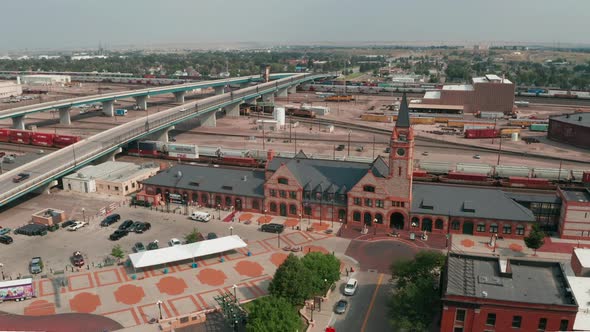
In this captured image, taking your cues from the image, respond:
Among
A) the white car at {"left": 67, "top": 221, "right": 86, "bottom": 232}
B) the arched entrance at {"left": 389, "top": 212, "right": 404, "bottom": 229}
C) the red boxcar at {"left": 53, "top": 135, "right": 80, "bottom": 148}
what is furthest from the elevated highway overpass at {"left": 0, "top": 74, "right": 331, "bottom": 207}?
the arched entrance at {"left": 389, "top": 212, "right": 404, "bottom": 229}

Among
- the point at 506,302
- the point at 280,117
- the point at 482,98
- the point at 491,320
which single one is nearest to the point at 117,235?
the point at 491,320

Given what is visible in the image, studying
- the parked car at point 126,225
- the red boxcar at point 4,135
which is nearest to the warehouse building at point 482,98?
the parked car at point 126,225

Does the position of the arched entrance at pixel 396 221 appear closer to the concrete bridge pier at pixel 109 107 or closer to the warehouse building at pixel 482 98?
the warehouse building at pixel 482 98

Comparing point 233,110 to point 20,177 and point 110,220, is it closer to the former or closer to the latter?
point 20,177

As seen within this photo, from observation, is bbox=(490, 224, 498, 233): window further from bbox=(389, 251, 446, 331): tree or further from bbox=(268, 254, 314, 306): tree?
bbox=(268, 254, 314, 306): tree

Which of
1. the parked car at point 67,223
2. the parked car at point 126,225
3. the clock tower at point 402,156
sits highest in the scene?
the clock tower at point 402,156

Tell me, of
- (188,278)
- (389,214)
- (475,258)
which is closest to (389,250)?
(389,214)
